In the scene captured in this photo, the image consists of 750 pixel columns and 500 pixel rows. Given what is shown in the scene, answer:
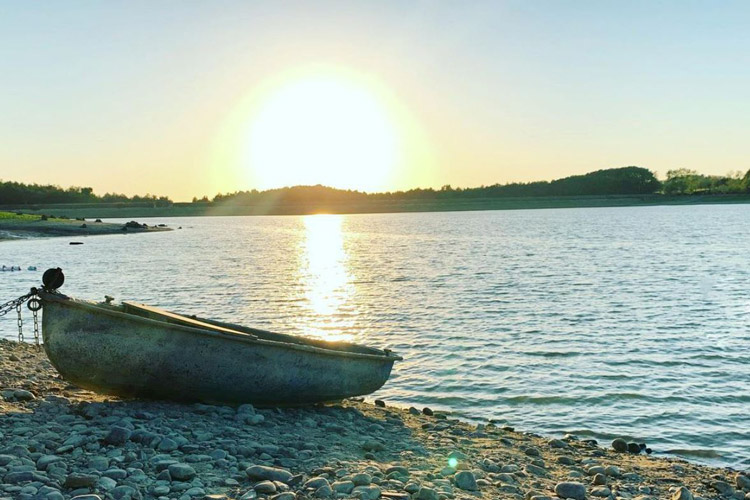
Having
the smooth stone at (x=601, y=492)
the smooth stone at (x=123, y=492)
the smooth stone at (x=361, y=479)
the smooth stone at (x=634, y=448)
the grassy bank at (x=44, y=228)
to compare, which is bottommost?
the smooth stone at (x=634, y=448)

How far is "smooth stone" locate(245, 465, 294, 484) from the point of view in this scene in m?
7.75

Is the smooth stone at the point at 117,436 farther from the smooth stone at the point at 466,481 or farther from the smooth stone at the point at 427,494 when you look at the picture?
the smooth stone at the point at 466,481

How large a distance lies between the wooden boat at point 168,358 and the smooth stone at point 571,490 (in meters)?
4.49

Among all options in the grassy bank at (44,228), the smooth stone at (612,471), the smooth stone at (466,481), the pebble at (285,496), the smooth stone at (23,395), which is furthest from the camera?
the grassy bank at (44,228)

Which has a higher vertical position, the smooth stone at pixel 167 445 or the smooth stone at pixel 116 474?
the smooth stone at pixel 116 474

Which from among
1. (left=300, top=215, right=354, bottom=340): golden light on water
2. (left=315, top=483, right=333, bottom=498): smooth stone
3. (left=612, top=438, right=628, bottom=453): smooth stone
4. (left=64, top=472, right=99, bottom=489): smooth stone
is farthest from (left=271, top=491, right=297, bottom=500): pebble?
(left=300, top=215, right=354, bottom=340): golden light on water

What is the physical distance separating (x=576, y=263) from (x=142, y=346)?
129 ft

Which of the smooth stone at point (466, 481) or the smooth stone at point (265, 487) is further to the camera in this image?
the smooth stone at point (466, 481)

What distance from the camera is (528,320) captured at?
925 inches

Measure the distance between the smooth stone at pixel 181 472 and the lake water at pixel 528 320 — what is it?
22.6ft

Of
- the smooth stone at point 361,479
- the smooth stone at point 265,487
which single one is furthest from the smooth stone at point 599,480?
the smooth stone at point 265,487

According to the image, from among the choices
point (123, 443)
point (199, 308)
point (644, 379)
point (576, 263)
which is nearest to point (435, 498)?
point (123, 443)

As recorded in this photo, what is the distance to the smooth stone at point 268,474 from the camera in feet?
25.4

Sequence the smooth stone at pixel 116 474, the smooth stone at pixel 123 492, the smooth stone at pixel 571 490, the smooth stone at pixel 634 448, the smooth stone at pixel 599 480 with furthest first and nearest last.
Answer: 1. the smooth stone at pixel 634 448
2. the smooth stone at pixel 599 480
3. the smooth stone at pixel 571 490
4. the smooth stone at pixel 116 474
5. the smooth stone at pixel 123 492
